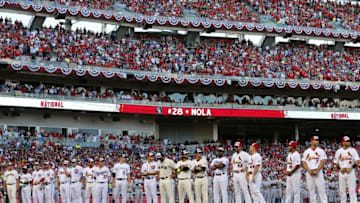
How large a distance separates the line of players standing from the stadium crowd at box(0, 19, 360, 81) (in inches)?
698

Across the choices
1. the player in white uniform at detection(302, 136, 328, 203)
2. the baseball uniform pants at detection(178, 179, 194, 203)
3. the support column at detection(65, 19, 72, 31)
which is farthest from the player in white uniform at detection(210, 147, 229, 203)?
the support column at detection(65, 19, 72, 31)

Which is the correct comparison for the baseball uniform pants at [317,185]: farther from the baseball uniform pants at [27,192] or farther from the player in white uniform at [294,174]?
the baseball uniform pants at [27,192]

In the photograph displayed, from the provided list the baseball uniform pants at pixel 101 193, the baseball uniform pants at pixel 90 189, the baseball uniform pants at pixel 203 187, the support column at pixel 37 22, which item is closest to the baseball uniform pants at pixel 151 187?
the baseball uniform pants at pixel 101 193

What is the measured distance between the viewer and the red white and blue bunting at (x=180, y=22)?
133 ft

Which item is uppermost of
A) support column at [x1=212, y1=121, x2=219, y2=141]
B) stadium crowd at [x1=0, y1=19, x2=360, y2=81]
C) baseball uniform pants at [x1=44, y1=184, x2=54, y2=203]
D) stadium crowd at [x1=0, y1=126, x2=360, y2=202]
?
stadium crowd at [x1=0, y1=19, x2=360, y2=81]

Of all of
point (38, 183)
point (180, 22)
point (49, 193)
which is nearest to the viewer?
point (38, 183)

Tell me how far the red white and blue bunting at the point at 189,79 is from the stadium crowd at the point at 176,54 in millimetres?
701

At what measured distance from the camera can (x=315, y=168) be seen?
14359mm

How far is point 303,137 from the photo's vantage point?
4722 cm

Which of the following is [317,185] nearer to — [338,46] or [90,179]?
[90,179]

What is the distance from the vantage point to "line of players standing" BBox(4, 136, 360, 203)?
14.4 metres

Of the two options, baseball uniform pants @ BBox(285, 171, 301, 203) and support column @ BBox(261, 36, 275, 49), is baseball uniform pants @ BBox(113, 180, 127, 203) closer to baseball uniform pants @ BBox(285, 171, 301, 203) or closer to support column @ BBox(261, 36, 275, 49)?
baseball uniform pants @ BBox(285, 171, 301, 203)

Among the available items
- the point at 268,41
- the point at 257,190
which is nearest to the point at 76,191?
the point at 257,190

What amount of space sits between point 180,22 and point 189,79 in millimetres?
6724
